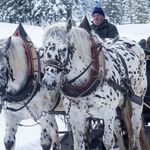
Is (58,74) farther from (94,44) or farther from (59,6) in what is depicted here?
(59,6)

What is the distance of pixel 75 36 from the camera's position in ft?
14.8

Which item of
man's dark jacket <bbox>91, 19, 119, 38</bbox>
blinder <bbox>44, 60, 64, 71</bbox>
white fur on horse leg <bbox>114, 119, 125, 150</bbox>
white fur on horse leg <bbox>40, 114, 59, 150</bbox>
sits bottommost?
white fur on horse leg <bbox>114, 119, 125, 150</bbox>

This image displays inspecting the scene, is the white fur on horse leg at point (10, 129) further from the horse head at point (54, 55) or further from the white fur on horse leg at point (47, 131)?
the horse head at point (54, 55)

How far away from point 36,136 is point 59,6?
20.7 m

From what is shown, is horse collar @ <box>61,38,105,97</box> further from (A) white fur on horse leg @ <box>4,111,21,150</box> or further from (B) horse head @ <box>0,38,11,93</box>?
(A) white fur on horse leg @ <box>4,111,21,150</box>

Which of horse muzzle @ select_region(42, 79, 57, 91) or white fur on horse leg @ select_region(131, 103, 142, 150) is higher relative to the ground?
horse muzzle @ select_region(42, 79, 57, 91)

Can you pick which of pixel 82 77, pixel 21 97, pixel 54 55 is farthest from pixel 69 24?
pixel 21 97

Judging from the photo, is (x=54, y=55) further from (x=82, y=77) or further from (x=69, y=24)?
(x=82, y=77)

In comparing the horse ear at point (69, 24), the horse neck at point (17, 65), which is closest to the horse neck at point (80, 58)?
the horse ear at point (69, 24)

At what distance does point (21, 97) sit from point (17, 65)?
368mm

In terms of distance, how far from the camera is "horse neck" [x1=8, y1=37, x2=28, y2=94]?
476 cm

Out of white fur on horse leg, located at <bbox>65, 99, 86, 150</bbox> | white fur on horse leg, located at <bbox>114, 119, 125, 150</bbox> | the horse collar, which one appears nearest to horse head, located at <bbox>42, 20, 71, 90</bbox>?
the horse collar

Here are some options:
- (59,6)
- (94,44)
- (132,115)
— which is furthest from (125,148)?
(59,6)

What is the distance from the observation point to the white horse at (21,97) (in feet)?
15.6
